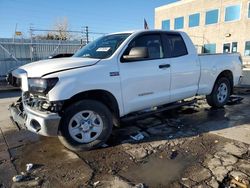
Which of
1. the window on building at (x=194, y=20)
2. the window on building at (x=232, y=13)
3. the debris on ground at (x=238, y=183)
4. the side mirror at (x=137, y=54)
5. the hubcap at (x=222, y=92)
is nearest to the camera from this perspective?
the debris on ground at (x=238, y=183)

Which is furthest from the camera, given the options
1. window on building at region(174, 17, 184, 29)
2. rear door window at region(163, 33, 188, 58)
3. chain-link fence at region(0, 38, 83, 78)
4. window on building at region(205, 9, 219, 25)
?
window on building at region(174, 17, 184, 29)

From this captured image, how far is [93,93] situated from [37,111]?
91 centimetres

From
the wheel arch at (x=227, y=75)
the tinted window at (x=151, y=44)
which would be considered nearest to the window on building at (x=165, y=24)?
the wheel arch at (x=227, y=75)

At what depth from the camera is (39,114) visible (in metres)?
3.50

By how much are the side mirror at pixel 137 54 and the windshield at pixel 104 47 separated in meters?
0.27

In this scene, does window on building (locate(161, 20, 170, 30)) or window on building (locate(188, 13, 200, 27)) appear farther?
window on building (locate(161, 20, 170, 30))

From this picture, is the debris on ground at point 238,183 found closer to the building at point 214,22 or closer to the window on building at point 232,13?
the building at point 214,22

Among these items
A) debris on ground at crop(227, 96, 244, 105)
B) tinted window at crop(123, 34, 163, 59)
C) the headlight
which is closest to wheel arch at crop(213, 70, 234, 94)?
debris on ground at crop(227, 96, 244, 105)

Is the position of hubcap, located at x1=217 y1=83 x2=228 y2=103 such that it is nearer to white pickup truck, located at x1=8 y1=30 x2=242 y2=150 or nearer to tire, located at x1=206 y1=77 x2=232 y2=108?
tire, located at x1=206 y1=77 x2=232 y2=108

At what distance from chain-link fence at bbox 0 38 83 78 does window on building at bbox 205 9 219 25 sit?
16.7m

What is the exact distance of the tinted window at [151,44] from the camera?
14.9 feet

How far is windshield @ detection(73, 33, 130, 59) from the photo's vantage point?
4.24 m

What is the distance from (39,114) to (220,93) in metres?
4.90

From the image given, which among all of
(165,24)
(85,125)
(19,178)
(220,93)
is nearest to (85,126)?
(85,125)
